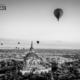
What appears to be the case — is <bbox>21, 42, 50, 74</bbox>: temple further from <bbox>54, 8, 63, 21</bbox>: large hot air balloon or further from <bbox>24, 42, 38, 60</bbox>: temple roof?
<bbox>54, 8, 63, 21</bbox>: large hot air balloon

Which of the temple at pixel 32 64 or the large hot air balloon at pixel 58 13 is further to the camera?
the temple at pixel 32 64

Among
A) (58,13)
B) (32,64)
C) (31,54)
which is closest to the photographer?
(58,13)

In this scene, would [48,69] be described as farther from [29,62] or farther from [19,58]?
[19,58]

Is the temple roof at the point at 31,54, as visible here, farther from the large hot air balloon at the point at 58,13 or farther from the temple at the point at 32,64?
the large hot air balloon at the point at 58,13

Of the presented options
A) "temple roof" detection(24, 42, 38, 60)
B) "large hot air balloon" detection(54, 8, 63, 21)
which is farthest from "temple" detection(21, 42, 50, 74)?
"large hot air balloon" detection(54, 8, 63, 21)

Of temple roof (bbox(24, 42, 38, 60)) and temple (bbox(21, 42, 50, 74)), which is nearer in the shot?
temple (bbox(21, 42, 50, 74))

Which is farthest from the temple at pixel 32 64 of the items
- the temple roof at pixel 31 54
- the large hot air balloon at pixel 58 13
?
the large hot air balloon at pixel 58 13

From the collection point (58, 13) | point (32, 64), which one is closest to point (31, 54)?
point (32, 64)

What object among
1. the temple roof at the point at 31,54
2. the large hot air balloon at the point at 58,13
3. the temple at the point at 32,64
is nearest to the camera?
the large hot air balloon at the point at 58,13

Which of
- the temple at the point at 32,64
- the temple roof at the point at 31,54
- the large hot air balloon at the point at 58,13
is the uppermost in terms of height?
the large hot air balloon at the point at 58,13

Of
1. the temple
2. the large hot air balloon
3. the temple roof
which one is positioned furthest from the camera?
the temple roof

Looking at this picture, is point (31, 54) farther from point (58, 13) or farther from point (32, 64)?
point (58, 13)

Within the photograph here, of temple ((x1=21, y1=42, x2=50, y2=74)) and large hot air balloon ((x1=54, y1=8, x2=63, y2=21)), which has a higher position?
large hot air balloon ((x1=54, y1=8, x2=63, y2=21))
